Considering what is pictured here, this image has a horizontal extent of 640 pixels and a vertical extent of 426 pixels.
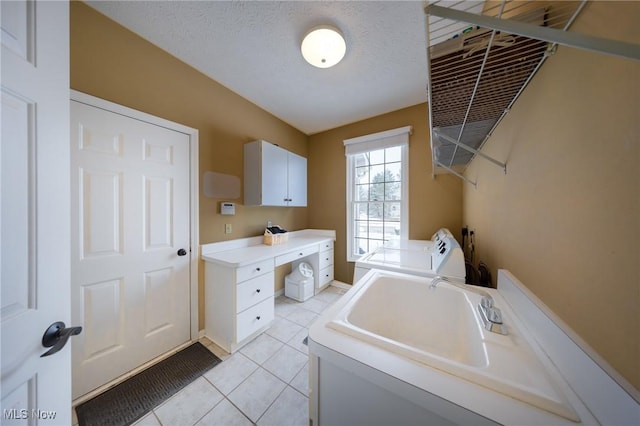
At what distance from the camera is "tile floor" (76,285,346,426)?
1.19m

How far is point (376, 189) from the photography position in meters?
2.88

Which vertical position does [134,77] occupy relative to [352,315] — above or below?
above

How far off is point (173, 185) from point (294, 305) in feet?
6.32

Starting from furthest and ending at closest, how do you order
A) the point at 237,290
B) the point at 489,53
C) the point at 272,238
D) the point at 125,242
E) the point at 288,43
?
1. the point at 272,238
2. the point at 237,290
3. the point at 288,43
4. the point at 125,242
5. the point at 489,53

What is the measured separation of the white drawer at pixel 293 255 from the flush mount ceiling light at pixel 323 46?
1.88 metres

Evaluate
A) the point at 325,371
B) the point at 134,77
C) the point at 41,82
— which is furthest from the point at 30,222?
the point at 134,77

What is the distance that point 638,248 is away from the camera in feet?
1.21

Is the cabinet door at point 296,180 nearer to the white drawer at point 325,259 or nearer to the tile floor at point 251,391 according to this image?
the white drawer at point 325,259

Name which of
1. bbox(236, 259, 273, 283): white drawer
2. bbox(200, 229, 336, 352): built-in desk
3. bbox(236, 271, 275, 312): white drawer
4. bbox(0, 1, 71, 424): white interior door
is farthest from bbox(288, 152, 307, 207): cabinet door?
bbox(0, 1, 71, 424): white interior door

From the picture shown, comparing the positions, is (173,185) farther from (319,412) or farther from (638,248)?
(638,248)

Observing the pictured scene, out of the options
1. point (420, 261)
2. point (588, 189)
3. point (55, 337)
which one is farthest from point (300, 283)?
point (588, 189)

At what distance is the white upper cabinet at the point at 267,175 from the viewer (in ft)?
7.22

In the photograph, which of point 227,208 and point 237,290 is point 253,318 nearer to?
point 237,290

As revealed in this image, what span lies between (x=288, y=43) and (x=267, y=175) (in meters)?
1.22
